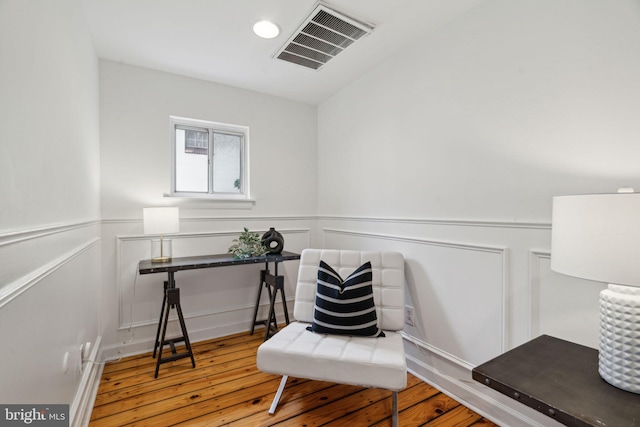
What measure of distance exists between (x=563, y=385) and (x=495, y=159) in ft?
3.80

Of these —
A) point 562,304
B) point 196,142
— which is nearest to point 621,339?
point 562,304

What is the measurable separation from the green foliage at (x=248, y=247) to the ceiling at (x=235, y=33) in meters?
1.49

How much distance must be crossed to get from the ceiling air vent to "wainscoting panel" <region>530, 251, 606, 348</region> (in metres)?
1.79

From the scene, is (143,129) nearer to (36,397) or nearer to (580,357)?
(36,397)

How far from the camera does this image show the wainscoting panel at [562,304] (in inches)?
52.4

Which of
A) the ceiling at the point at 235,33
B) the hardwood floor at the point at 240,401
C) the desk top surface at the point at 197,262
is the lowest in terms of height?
the hardwood floor at the point at 240,401

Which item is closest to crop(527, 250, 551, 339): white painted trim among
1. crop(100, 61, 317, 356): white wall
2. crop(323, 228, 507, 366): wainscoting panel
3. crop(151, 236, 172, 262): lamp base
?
crop(323, 228, 507, 366): wainscoting panel

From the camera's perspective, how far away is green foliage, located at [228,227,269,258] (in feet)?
8.84

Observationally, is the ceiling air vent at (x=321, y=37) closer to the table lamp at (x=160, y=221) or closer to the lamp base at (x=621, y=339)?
the table lamp at (x=160, y=221)

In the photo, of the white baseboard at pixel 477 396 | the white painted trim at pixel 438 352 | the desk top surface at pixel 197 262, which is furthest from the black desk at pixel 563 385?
the desk top surface at pixel 197 262

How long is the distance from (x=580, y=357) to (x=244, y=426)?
5.43 feet

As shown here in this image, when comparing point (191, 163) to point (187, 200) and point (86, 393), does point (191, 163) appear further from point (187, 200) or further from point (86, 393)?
point (86, 393)

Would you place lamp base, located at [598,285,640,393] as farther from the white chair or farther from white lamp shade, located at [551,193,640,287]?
the white chair

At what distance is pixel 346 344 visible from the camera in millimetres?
1759
